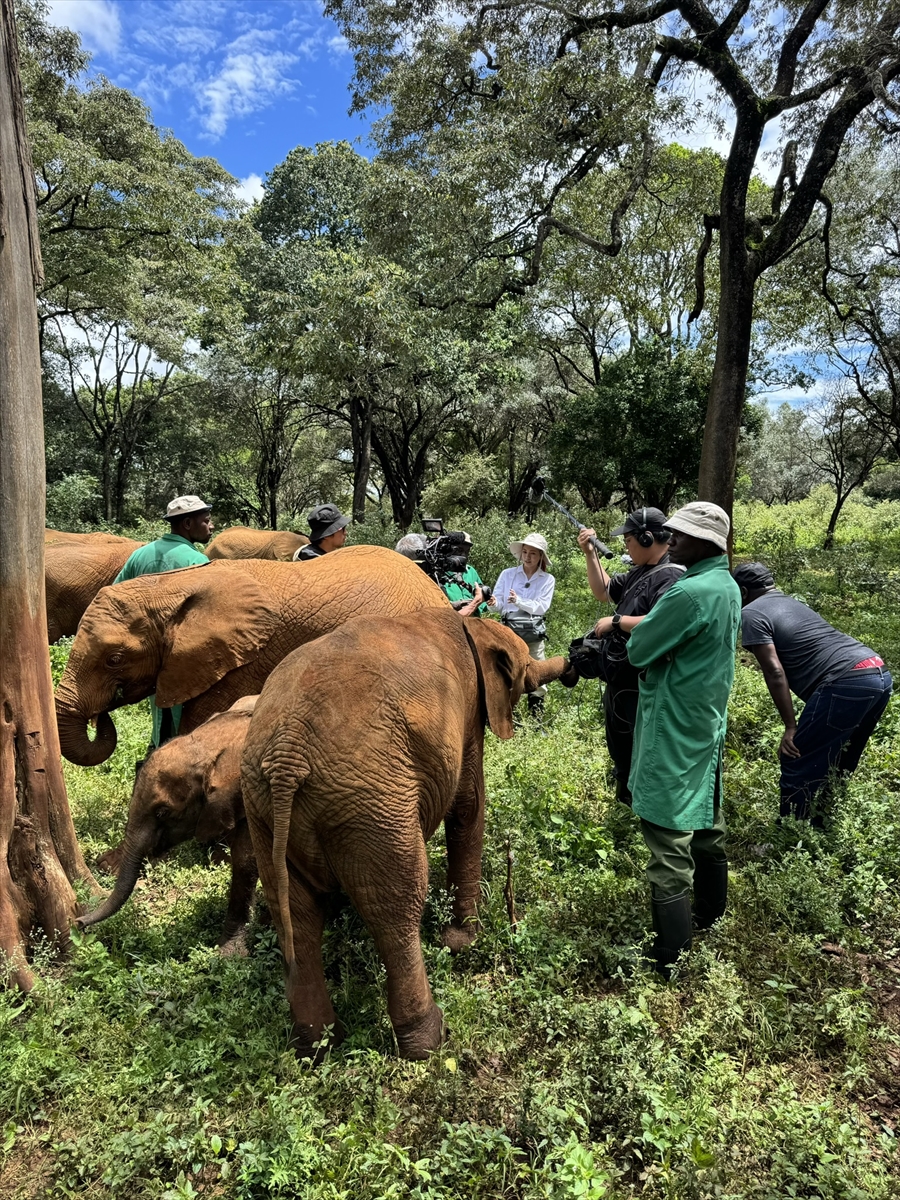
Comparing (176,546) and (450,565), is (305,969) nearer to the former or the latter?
(176,546)

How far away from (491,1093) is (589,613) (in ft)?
31.3

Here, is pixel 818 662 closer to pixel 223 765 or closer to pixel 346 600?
pixel 346 600

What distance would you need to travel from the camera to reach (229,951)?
3982 millimetres

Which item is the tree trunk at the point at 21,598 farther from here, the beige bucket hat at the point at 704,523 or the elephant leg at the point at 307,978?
the beige bucket hat at the point at 704,523

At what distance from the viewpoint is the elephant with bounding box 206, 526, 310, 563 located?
36.2 feet

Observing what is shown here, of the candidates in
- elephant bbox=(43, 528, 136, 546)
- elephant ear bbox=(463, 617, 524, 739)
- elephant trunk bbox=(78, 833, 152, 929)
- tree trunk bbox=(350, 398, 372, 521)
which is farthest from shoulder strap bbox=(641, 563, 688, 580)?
tree trunk bbox=(350, 398, 372, 521)

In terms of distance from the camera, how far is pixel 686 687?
11.8 feet

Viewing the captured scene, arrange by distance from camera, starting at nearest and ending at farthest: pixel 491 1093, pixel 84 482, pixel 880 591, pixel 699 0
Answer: pixel 491 1093 < pixel 699 0 < pixel 880 591 < pixel 84 482

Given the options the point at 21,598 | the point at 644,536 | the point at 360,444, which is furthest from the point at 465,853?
the point at 360,444

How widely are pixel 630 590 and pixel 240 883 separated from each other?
2.93 metres

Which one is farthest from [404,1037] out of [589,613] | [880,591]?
[880,591]

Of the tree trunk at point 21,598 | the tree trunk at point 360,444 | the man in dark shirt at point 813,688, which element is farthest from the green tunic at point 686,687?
the tree trunk at point 360,444

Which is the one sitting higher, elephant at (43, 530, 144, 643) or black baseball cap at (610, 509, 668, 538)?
black baseball cap at (610, 509, 668, 538)

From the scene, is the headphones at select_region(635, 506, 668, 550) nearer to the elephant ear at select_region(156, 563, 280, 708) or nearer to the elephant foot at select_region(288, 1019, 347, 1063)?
the elephant ear at select_region(156, 563, 280, 708)
